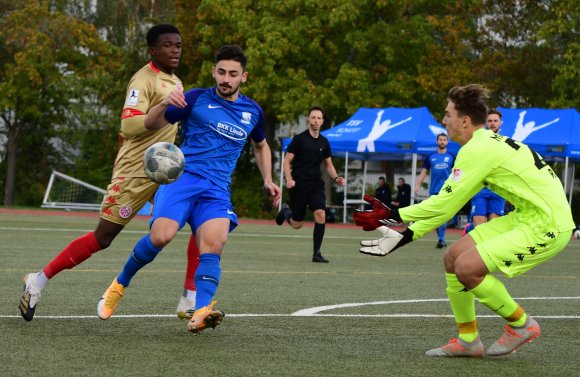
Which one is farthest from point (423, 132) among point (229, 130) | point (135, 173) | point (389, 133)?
point (229, 130)

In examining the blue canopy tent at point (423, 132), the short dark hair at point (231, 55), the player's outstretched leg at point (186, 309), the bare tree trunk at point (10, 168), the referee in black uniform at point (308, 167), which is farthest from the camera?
the bare tree trunk at point (10, 168)

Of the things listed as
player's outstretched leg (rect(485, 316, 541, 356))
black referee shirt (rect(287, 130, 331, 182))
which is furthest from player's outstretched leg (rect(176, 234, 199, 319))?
black referee shirt (rect(287, 130, 331, 182))

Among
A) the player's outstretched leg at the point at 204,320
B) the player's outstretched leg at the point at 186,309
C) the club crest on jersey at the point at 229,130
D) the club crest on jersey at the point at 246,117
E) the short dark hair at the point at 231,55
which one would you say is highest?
the short dark hair at the point at 231,55

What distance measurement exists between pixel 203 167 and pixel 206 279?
859mm

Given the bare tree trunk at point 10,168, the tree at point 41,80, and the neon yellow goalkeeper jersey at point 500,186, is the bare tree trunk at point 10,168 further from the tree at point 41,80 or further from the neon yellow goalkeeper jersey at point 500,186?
the neon yellow goalkeeper jersey at point 500,186

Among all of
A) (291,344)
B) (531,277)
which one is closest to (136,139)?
(291,344)

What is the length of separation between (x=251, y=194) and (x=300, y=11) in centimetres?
679

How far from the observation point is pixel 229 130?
8070mm

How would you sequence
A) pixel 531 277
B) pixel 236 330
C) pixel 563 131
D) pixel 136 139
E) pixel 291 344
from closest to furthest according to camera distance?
pixel 291 344
pixel 236 330
pixel 136 139
pixel 531 277
pixel 563 131

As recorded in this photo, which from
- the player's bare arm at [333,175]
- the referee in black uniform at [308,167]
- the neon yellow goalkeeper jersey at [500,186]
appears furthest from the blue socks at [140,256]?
the referee in black uniform at [308,167]

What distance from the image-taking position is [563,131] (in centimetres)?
2894

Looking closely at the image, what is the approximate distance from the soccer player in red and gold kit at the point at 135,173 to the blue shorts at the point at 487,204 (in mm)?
8422

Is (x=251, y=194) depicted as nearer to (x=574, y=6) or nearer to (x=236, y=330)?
(x=574, y=6)

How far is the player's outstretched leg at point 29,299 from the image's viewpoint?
802 cm
